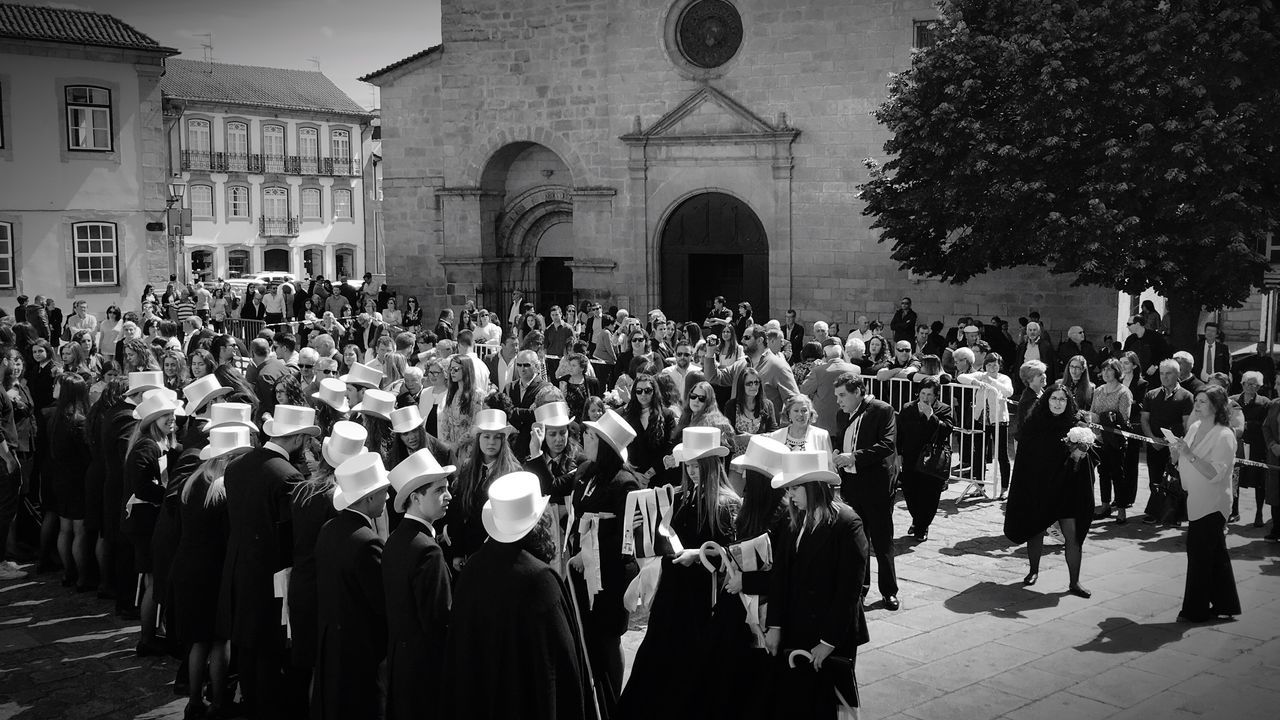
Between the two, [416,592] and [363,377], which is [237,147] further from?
[416,592]

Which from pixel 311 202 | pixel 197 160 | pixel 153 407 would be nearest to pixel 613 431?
pixel 153 407

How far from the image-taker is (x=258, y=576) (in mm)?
6707

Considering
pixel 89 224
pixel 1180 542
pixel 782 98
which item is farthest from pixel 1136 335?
pixel 89 224

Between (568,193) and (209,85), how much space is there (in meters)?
36.8

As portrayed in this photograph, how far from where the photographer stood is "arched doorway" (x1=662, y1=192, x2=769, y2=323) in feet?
83.3

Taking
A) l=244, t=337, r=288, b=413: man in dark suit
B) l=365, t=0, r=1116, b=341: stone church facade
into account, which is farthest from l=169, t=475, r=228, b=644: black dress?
l=365, t=0, r=1116, b=341: stone church facade

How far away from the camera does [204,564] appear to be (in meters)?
7.14

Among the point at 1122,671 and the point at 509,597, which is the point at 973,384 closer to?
the point at 1122,671

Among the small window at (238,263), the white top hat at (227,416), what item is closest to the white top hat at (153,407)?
the white top hat at (227,416)

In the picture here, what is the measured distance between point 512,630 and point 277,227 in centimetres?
5709

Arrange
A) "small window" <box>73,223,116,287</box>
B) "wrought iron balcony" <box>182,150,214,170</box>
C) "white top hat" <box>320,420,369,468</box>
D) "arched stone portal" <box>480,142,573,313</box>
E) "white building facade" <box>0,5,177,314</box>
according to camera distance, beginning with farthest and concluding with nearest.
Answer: "wrought iron balcony" <box>182,150,214,170</box>, "small window" <box>73,223,116,287</box>, "white building facade" <box>0,5,177,314</box>, "arched stone portal" <box>480,142,573,313</box>, "white top hat" <box>320,420,369,468</box>

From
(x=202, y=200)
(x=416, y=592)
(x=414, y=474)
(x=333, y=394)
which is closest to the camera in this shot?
(x=416, y=592)

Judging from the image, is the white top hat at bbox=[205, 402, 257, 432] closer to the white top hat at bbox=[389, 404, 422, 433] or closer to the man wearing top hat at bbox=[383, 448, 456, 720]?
the white top hat at bbox=[389, 404, 422, 433]

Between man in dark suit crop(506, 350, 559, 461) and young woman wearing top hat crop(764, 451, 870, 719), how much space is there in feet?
14.5
